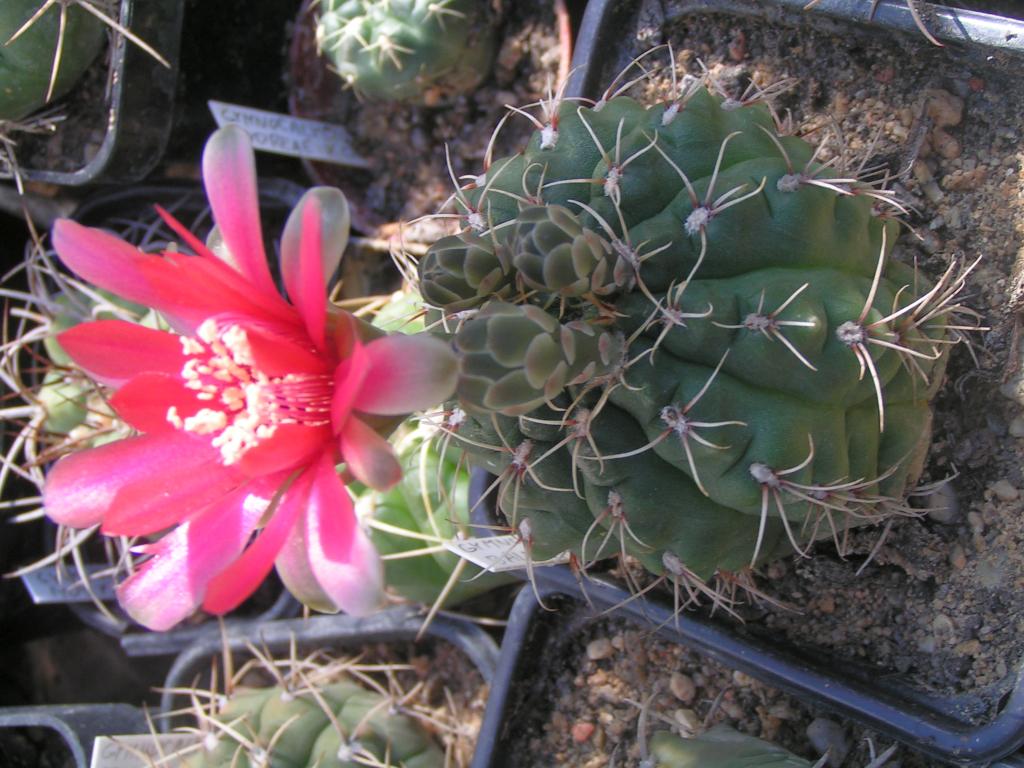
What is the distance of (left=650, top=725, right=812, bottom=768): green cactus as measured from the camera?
969mm

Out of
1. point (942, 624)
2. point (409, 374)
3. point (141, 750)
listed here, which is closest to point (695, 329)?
point (409, 374)

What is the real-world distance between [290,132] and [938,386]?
4.24 feet

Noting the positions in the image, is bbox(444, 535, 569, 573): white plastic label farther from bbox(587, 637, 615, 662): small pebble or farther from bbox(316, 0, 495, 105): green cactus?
bbox(316, 0, 495, 105): green cactus

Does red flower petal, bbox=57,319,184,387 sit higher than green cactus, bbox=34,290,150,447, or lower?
higher

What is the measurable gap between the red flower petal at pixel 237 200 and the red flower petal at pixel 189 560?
0.17m

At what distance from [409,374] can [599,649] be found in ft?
2.47

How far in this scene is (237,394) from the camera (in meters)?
0.78

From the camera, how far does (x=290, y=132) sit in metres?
1.80

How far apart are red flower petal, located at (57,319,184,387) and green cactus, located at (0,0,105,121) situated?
3.42ft

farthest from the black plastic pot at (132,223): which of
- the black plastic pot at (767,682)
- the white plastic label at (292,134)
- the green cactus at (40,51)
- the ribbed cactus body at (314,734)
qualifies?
the black plastic pot at (767,682)

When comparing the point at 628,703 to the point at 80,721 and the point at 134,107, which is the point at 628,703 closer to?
the point at 80,721

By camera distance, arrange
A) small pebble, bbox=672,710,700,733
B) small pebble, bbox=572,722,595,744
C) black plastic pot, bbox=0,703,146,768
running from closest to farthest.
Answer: small pebble, bbox=672,710,700,733
small pebble, bbox=572,722,595,744
black plastic pot, bbox=0,703,146,768

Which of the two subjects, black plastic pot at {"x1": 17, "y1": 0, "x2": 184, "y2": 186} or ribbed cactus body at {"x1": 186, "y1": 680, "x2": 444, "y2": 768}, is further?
black plastic pot at {"x1": 17, "y1": 0, "x2": 184, "y2": 186}

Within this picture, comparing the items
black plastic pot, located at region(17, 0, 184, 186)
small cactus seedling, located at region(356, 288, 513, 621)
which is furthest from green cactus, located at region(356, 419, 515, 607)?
black plastic pot, located at region(17, 0, 184, 186)
